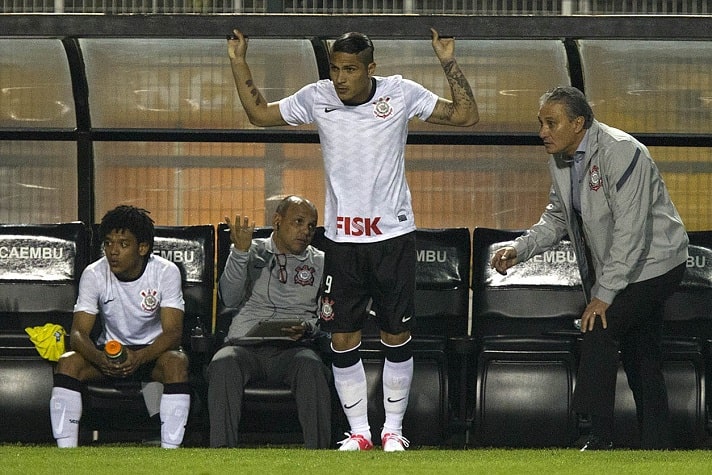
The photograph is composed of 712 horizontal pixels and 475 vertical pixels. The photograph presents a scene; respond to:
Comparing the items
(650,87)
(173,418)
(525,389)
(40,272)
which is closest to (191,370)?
(173,418)

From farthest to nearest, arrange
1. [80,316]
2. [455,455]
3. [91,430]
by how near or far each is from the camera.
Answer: [91,430], [80,316], [455,455]

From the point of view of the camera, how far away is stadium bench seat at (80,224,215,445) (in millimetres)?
7508

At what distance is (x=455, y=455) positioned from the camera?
6.10 m

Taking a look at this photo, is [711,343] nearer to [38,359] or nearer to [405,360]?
[405,360]

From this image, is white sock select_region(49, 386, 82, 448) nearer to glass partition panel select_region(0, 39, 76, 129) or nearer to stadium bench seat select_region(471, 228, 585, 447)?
stadium bench seat select_region(471, 228, 585, 447)

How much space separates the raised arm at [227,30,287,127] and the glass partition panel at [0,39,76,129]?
240cm

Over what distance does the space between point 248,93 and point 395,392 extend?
1642mm

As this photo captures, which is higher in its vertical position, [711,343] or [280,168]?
[280,168]

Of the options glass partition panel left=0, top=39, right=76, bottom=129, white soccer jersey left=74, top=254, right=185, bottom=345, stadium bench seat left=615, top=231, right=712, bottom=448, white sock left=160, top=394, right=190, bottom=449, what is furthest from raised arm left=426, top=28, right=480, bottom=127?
glass partition panel left=0, top=39, right=76, bottom=129

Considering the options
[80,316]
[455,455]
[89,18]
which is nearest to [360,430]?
[455,455]

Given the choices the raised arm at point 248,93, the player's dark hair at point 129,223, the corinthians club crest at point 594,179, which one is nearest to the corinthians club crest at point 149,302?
the player's dark hair at point 129,223

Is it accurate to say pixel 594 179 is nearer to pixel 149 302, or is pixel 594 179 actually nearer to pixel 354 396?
pixel 354 396

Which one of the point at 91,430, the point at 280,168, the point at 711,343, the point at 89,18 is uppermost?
the point at 89,18

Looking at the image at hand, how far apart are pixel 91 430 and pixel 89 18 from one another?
2391 millimetres
